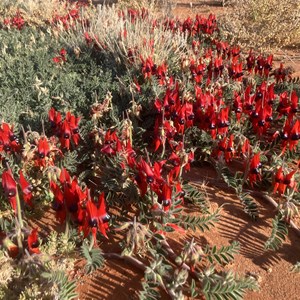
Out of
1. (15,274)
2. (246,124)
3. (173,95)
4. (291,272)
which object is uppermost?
(173,95)

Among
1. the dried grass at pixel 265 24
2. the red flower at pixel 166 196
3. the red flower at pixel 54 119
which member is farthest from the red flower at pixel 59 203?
the dried grass at pixel 265 24

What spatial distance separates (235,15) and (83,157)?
14.8ft

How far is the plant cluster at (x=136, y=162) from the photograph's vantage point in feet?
6.20

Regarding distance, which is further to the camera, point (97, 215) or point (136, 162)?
point (136, 162)

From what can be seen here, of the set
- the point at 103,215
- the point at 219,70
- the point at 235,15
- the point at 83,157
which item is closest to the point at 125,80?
the point at 219,70

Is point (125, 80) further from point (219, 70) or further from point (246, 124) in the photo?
point (246, 124)

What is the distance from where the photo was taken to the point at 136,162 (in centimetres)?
237

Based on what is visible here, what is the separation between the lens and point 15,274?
1.87 metres

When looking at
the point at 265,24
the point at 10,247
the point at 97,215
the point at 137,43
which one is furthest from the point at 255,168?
the point at 265,24

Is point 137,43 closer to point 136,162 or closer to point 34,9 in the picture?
point 136,162

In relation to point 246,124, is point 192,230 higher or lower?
lower

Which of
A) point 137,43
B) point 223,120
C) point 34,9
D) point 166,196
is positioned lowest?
point 166,196

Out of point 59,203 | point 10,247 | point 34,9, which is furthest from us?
point 34,9

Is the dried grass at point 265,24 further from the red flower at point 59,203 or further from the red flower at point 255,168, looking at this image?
the red flower at point 59,203
